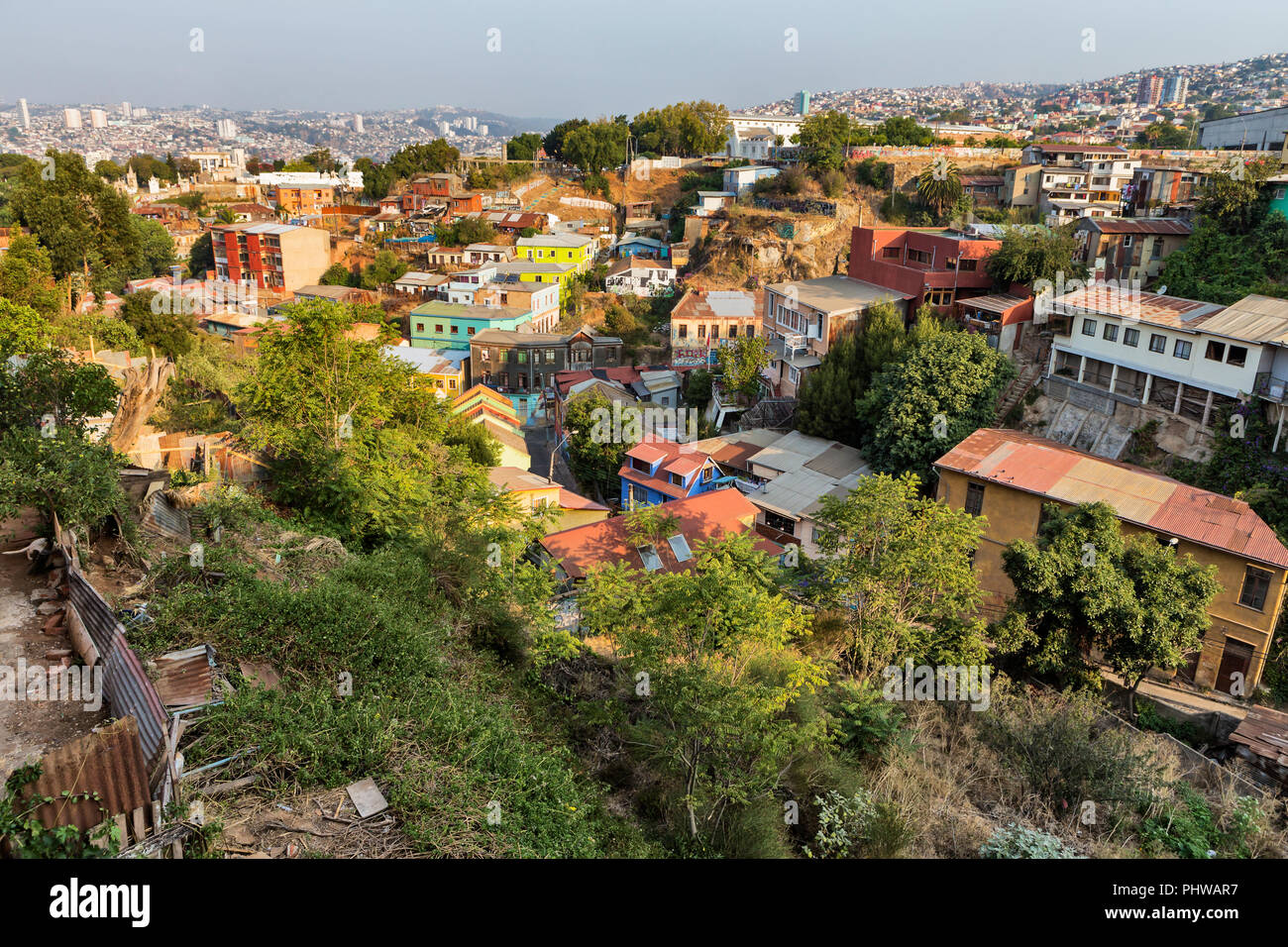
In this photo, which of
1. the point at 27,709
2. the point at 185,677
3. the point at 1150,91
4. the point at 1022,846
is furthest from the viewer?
the point at 1150,91

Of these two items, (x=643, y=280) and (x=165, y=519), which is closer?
(x=165, y=519)

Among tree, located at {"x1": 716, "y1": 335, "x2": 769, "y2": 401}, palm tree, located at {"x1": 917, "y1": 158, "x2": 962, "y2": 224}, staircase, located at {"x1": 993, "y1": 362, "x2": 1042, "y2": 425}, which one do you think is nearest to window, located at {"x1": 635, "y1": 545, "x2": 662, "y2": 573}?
staircase, located at {"x1": 993, "y1": 362, "x2": 1042, "y2": 425}

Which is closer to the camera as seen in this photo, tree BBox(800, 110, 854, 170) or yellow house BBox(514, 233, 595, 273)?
tree BBox(800, 110, 854, 170)

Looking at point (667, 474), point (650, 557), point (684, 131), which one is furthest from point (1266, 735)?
point (684, 131)

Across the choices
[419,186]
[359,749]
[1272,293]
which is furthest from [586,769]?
[419,186]

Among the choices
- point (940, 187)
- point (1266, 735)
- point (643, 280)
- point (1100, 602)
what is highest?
point (940, 187)

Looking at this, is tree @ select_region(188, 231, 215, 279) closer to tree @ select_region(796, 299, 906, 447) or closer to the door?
tree @ select_region(796, 299, 906, 447)

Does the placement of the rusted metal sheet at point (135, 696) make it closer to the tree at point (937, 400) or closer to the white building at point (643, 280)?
the tree at point (937, 400)

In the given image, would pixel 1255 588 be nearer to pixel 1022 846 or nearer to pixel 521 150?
pixel 1022 846
